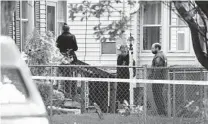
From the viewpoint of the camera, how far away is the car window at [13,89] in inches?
278

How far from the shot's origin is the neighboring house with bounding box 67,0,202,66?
78.4ft

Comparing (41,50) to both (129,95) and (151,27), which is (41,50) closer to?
(129,95)

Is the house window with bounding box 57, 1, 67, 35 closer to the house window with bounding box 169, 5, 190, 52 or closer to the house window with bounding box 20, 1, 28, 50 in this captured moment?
the house window with bounding box 20, 1, 28, 50

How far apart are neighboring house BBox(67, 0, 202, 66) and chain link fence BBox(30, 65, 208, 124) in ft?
27.6

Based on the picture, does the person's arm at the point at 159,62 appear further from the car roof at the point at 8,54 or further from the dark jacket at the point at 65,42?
the car roof at the point at 8,54

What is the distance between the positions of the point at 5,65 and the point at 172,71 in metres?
7.86

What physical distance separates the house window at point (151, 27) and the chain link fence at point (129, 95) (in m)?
8.82

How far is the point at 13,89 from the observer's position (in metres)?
7.44

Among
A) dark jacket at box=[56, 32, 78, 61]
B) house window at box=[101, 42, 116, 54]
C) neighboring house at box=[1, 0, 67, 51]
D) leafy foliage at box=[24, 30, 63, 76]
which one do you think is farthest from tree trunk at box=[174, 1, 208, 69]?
house window at box=[101, 42, 116, 54]

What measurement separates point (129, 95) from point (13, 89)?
7.88m

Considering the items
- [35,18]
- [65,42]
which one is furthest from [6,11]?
[35,18]

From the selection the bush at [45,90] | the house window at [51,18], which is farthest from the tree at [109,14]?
the house window at [51,18]

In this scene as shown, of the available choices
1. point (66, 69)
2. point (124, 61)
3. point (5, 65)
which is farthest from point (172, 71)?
point (5, 65)

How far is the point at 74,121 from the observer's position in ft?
46.7
